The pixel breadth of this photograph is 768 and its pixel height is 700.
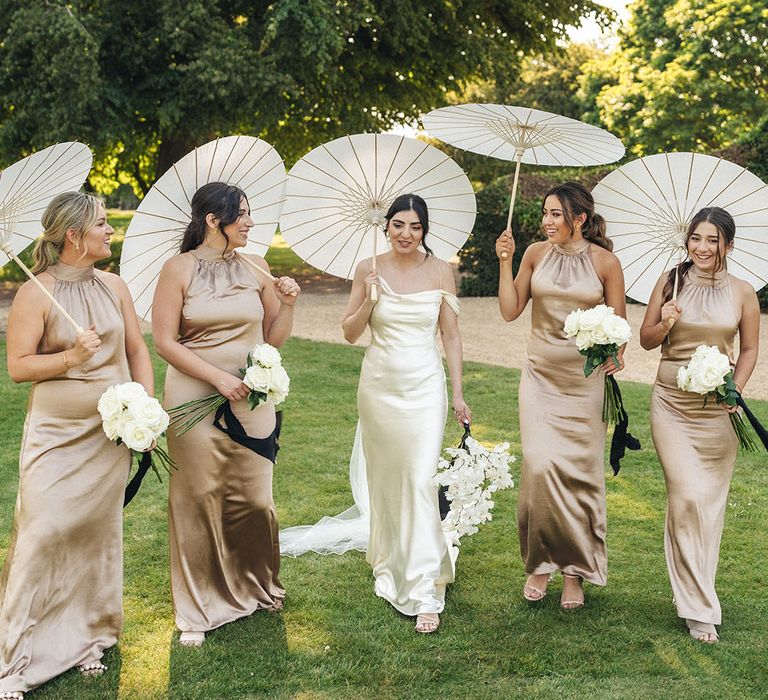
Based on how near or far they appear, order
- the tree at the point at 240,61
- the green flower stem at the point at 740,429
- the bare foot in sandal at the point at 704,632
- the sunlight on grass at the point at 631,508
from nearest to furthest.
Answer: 1. the bare foot in sandal at the point at 704,632
2. the green flower stem at the point at 740,429
3. the sunlight on grass at the point at 631,508
4. the tree at the point at 240,61

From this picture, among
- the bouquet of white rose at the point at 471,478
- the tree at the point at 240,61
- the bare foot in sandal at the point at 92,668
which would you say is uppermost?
the tree at the point at 240,61

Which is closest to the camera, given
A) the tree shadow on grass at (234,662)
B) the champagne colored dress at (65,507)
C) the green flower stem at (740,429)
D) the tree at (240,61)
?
the champagne colored dress at (65,507)

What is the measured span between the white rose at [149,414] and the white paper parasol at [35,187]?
47 centimetres

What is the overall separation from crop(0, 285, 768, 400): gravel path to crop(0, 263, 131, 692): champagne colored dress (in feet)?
32.0

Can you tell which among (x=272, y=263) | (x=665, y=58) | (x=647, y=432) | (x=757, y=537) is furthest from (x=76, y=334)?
(x=665, y=58)

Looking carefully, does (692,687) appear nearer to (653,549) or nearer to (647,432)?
(653,549)

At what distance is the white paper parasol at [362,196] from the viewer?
564 cm

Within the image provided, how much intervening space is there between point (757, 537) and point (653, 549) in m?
0.85

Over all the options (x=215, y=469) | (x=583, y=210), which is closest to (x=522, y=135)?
(x=583, y=210)

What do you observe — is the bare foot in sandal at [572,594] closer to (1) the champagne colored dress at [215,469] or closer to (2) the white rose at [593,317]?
(2) the white rose at [593,317]

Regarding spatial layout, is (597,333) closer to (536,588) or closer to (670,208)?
(670,208)

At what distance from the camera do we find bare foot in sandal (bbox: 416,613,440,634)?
205 inches

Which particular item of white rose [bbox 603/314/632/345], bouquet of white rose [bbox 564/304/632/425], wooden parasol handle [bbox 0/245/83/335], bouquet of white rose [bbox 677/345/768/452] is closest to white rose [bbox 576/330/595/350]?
bouquet of white rose [bbox 564/304/632/425]

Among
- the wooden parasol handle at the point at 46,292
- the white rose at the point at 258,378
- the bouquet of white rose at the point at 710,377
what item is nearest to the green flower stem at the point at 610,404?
the bouquet of white rose at the point at 710,377
